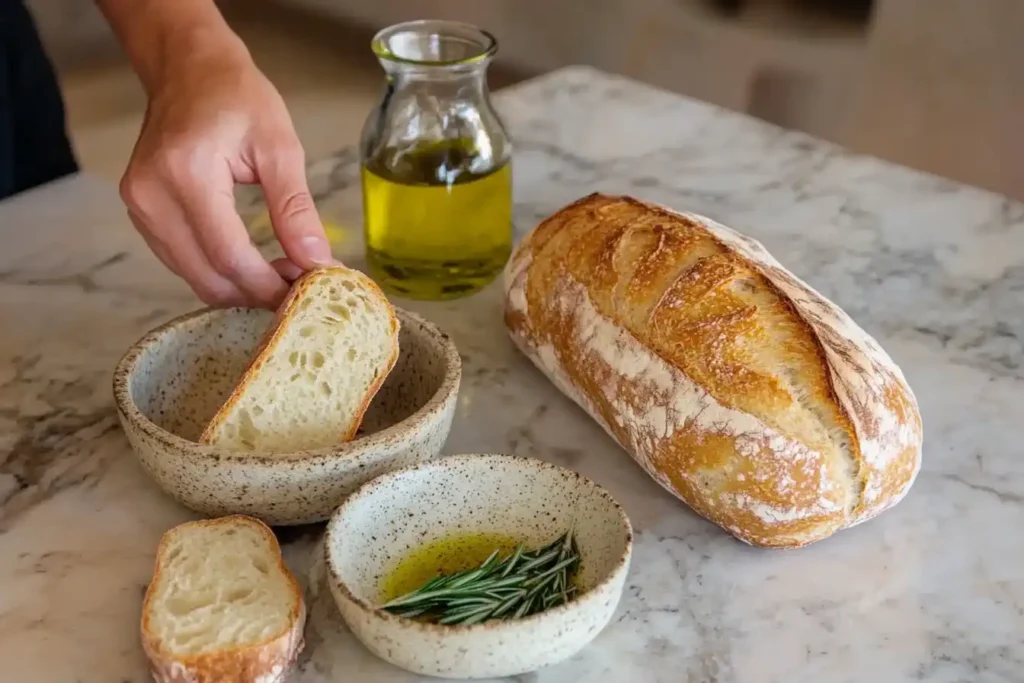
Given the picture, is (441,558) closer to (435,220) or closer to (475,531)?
(475,531)

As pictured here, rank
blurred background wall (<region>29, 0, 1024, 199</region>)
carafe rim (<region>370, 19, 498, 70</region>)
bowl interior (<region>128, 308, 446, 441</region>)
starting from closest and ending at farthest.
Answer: bowl interior (<region>128, 308, 446, 441</region>)
carafe rim (<region>370, 19, 498, 70</region>)
blurred background wall (<region>29, 0, 1024, 199</region>)

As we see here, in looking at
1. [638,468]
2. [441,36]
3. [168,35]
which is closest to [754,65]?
[441,36]

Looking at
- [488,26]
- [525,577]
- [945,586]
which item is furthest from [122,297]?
[488,26]

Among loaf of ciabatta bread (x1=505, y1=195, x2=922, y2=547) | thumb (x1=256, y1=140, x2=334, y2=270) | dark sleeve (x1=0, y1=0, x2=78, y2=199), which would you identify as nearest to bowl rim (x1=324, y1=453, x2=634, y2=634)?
loaf of ciabatta bread (x1=505, y1=195, x2=922, y2=547)

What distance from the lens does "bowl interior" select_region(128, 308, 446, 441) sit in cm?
91

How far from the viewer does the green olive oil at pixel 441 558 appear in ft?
2.55

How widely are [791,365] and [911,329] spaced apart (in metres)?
0.37

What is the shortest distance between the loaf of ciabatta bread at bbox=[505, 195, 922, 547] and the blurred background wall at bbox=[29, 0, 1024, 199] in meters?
1.74

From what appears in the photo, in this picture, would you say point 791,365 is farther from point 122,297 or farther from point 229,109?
point 122,297

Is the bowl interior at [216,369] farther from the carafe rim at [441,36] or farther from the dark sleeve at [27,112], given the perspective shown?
the dark sleeve at [27,112]

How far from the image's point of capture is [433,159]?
110cm

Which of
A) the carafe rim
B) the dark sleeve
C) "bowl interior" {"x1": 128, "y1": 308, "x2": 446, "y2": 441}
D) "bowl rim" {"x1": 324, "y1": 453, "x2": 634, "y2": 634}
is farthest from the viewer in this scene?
the dark sleeve

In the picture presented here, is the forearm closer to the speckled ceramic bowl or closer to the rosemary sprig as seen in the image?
the speckled ceramic bowl

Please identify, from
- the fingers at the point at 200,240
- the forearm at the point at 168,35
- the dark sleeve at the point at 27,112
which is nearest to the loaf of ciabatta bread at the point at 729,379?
the fingers at the point at 200,240
